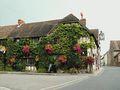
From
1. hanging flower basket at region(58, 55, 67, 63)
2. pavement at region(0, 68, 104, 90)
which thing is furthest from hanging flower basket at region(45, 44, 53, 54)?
pavement at region(0, 68, 104, 90)

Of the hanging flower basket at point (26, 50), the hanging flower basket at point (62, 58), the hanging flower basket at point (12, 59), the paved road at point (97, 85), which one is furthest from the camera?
the hanging flower basket at point (12, 59)

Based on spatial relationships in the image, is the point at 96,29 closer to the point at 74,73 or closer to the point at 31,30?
the point at 31,30

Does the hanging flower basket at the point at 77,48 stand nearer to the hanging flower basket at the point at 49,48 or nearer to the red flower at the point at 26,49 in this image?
the hanging flower basket at the point at 49,48

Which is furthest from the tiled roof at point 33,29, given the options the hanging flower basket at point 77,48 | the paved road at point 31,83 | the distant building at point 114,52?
the distant building at point 114,52

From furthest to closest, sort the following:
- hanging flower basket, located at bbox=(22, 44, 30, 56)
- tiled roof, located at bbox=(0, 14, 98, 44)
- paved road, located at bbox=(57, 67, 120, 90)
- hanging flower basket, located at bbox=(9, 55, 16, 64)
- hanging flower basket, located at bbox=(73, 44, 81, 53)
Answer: hanging flower basket, located at bbox=(9, 55, 16, 64) < hanging flower basket, located at bbox=(22, 44, 30, 56) < tiled roof, located at bbox=(0, 14, 98, 44) < hanging flower basket, located at bbox=(73, 44, 81, 53) < paved road, located at bbox=(57, 67, 120, 90)

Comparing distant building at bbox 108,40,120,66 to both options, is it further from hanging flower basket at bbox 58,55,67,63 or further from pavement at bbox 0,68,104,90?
pavement at bbox 0,68,104,90

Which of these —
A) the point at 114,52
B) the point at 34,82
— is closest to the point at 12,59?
the point at 34,82

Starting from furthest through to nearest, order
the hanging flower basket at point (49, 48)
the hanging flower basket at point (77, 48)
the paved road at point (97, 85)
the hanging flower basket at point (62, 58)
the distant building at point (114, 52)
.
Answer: the distant building at point (114, 52)
the hanging flower basket at point (49, 48)
the hanging flower basket at point (62, 58)
the hanging flower basket at point (77, 48)
the paved road at point (97, 85)

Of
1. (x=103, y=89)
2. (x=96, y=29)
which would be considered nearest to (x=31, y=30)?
(x=96, y=29)

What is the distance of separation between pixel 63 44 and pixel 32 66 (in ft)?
20.8

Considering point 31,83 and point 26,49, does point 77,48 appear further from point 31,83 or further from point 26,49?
point 31,83

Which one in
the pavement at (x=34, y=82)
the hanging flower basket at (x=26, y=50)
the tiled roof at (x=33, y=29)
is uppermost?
the tiled roof at (x=33, y=29)

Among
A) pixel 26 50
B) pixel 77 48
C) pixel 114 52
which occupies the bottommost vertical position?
pixel 26 50

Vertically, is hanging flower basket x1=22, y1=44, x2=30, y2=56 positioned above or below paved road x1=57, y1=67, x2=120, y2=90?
above
